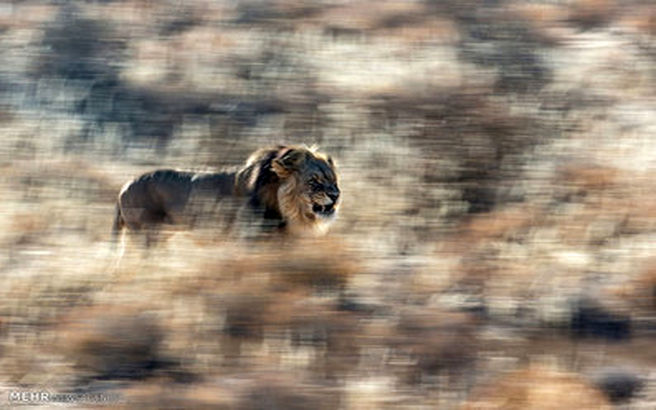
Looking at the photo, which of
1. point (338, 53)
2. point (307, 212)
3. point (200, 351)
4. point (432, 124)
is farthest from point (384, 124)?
point (200, 351)

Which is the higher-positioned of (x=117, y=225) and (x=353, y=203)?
(x=353, y=203)

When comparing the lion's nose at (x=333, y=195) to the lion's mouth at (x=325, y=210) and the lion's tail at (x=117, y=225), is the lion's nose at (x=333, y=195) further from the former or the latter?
the lion's tail at (x=117, y=225)

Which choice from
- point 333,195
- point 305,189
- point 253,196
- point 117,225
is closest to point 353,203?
point 333,195

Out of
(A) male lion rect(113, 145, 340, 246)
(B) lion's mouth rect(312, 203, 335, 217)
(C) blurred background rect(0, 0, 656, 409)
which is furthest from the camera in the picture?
(B) lion's mouth rect(312, 203, 335, 217)

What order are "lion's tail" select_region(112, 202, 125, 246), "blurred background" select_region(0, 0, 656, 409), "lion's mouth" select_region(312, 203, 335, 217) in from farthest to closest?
1. "lion's tail" select_region(112, 202, 125, 246)
2. "lion's mouth" select_region(312, 203, 335, 217)
3. "blurred background" select_region(0, 0, 656, 409)

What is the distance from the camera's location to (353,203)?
1054 cm

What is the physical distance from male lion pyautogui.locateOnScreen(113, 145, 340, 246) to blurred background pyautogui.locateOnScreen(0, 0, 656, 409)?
10.5 inches

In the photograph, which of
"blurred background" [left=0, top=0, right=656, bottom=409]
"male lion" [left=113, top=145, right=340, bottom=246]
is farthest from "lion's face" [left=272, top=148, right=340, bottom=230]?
"blurred background" [left=0, top=0, right=656, bottom=409]

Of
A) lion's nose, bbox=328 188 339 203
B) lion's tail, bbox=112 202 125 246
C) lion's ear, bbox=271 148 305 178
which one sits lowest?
lion's tail, bbox=112 202 125 246

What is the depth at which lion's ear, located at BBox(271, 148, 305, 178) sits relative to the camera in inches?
360

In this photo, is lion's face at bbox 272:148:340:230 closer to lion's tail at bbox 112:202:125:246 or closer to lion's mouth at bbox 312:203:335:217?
lion's mouth at bbox 312:203:335:217

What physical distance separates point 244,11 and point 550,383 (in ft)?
35.4

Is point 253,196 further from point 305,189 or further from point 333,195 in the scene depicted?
point 333,195

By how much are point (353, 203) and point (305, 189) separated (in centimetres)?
141
